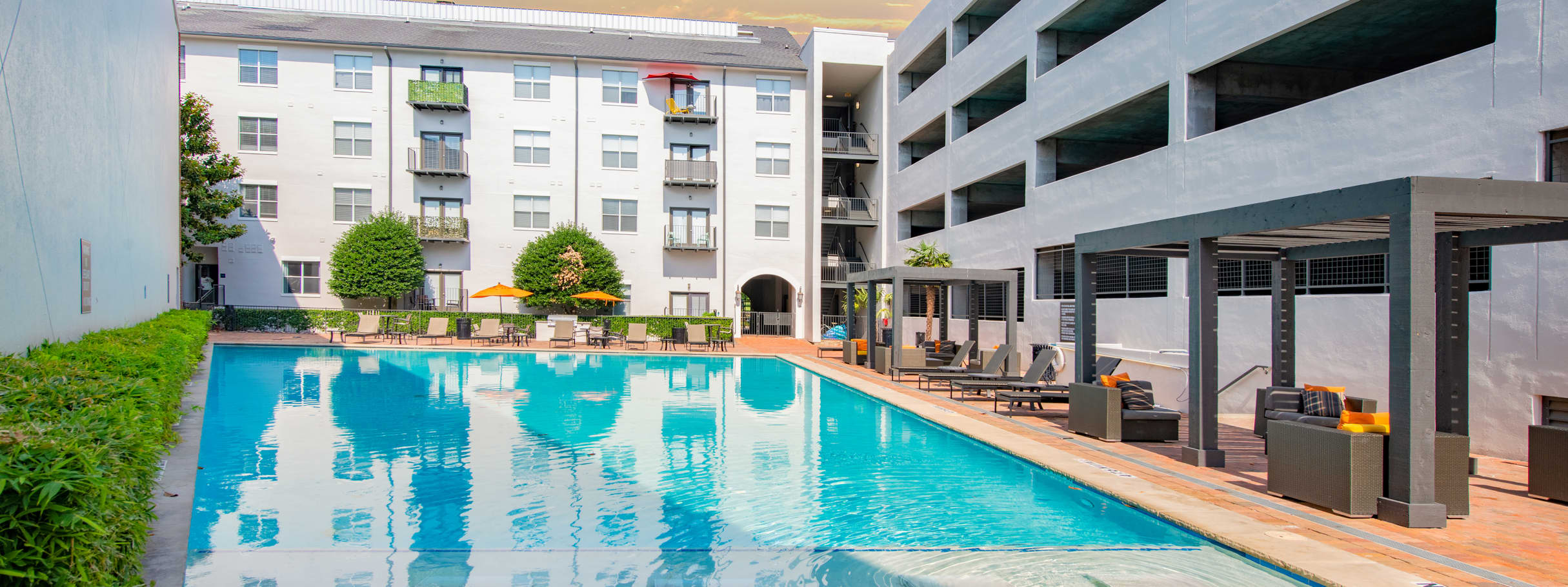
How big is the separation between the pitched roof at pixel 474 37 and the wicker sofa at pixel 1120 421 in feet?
84.8

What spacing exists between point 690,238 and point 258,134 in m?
15.9

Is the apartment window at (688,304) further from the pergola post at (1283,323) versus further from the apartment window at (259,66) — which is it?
the pergola post at (1283,323)

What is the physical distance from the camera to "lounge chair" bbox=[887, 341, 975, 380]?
1647cm

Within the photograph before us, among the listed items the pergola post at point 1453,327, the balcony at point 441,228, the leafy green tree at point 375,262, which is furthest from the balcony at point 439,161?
the pergola post at point 1453,327

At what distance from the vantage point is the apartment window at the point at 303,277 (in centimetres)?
3134

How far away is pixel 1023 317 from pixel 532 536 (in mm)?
16762

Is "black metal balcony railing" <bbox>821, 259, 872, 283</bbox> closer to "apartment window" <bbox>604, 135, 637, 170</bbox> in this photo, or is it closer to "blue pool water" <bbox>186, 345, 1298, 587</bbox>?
"apartment window" <bbox>604, 135, 637, 170</bbox>

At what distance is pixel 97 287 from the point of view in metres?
9.66

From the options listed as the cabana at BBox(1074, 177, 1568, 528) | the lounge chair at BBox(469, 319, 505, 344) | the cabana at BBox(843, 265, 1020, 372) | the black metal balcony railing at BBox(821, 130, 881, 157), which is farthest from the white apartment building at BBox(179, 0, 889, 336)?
the cabana at BBox(1074, 177, 1568, 528)

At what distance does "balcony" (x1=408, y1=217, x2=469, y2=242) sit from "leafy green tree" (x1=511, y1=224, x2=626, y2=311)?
2292 mm

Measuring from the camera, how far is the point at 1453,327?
7.66 metres

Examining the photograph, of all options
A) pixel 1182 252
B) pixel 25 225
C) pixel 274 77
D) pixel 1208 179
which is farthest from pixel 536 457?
pixel 274 77

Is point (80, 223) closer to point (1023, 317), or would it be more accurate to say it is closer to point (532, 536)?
point (532, 536)

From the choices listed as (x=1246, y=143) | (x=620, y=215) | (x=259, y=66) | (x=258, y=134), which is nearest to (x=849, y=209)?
(x=620, y=215)
